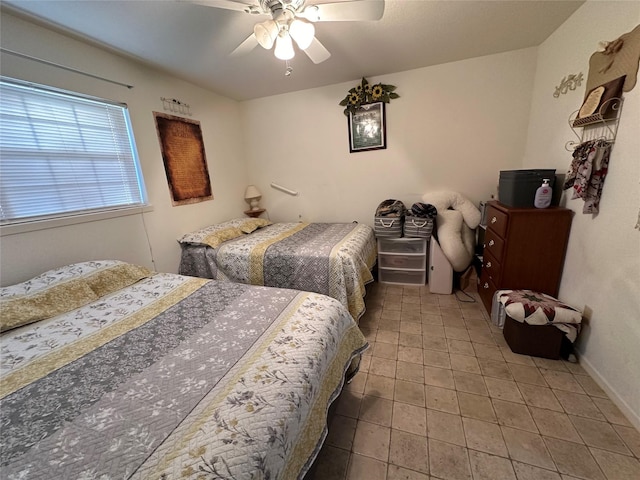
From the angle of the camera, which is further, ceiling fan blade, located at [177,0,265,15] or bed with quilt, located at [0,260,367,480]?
ceiling fan blade, located at [177,0,265,15]

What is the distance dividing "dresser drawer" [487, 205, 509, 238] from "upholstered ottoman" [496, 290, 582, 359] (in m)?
0.52

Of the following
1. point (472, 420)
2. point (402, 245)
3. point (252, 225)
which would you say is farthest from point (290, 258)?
point (472, 420)

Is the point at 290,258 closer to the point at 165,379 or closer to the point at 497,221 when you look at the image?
the point at 165,379

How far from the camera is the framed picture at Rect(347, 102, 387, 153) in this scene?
2.90 meters

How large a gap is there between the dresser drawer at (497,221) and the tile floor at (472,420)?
2.77 feet

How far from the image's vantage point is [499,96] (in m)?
2.52

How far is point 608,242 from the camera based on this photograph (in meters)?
1.45

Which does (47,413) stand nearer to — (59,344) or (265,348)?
(59,344)

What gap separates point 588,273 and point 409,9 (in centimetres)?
209

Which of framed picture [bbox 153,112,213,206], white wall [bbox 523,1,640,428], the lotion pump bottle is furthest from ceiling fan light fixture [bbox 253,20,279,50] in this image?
the lotion pump bottle

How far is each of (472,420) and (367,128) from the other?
284 centimetres

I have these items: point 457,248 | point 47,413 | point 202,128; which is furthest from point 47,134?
point 457,248

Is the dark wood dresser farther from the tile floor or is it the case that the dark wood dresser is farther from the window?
the window

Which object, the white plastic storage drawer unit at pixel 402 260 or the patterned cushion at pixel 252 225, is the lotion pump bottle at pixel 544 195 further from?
the patterned cushion at pixel 252 225
